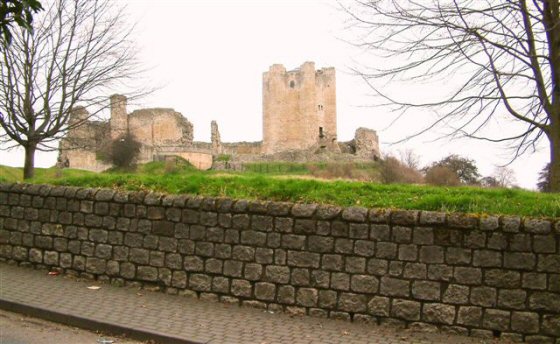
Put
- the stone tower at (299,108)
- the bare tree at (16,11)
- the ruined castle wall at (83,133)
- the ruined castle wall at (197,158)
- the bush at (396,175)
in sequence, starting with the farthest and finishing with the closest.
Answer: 1. the stone tower at (299,108)
2. the ruined castle wall at (197,158)
3. the bush at (396,175)
4. the ruined castle wall at (83,133)
5. the bare tree at (16,11)

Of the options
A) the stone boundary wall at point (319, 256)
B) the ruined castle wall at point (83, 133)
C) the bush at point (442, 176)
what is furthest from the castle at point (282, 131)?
the stone boundary wall at point (319, 256)

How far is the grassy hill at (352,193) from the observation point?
770cm

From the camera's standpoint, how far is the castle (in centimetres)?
5553

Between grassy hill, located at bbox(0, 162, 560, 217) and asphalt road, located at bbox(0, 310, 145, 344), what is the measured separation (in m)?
2.82

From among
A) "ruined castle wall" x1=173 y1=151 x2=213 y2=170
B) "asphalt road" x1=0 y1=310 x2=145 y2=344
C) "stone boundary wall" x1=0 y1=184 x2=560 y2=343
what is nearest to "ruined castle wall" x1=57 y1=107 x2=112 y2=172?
"stone boundary wall" x1=0 y1=184 x2=560 y2=343

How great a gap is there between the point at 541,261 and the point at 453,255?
98 centimetres

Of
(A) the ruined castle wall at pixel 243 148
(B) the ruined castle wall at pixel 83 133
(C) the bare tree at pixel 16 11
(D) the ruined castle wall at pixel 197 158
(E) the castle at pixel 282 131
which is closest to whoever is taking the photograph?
(C) the bare tree at pixel 16 11

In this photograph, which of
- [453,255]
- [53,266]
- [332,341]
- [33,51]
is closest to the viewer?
[332,341]

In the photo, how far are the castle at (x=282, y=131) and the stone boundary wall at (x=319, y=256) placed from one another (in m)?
43.2

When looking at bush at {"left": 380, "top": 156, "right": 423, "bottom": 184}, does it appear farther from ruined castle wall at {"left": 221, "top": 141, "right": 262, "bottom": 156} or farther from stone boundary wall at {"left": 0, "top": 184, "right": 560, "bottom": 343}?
stone boundary wall at {"left": 0, "top": 184, "right": 560, "bottom": 343}

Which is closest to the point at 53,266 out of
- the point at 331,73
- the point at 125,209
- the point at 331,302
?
the point at 125,209

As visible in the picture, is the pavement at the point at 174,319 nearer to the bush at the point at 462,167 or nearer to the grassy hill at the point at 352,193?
the grassy hill at the point at 352,193

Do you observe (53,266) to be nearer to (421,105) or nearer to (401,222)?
(401,222)

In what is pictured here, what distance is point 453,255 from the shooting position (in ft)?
23.8
